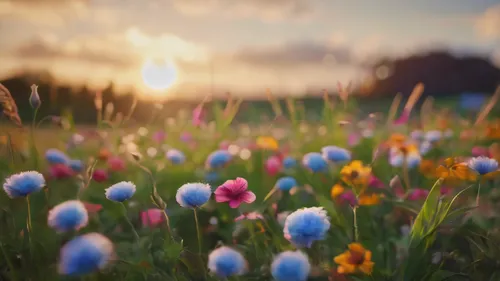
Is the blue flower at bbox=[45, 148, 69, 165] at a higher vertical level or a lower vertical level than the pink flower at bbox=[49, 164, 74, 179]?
higher

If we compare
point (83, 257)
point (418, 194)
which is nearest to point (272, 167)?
point (418, 194)

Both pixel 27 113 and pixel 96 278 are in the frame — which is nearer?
pixel 96 278

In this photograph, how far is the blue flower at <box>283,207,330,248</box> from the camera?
91 centimetres

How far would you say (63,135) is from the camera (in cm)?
295

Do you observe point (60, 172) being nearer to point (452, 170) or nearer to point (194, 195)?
point (194, 195)

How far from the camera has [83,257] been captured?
73 centimetres

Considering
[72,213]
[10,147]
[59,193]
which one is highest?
[72,213]

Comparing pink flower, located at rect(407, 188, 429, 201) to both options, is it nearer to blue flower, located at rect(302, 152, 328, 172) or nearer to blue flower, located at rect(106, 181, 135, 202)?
blue flower, located at rect(302, 152, 328, 172)

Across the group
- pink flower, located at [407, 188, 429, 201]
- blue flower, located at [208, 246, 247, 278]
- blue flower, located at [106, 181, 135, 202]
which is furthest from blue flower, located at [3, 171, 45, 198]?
pink flower, located at [407, 188, 429, 201]

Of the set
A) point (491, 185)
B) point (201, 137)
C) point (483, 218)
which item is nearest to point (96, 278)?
point (483, 218)

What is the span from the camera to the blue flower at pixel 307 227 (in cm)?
91

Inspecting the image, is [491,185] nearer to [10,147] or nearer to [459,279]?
[459,279]

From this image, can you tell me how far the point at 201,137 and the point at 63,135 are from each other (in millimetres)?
831

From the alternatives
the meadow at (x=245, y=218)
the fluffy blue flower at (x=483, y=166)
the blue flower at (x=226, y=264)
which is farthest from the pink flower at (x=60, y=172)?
the fluffy blue flower at (x=483, y=166)
